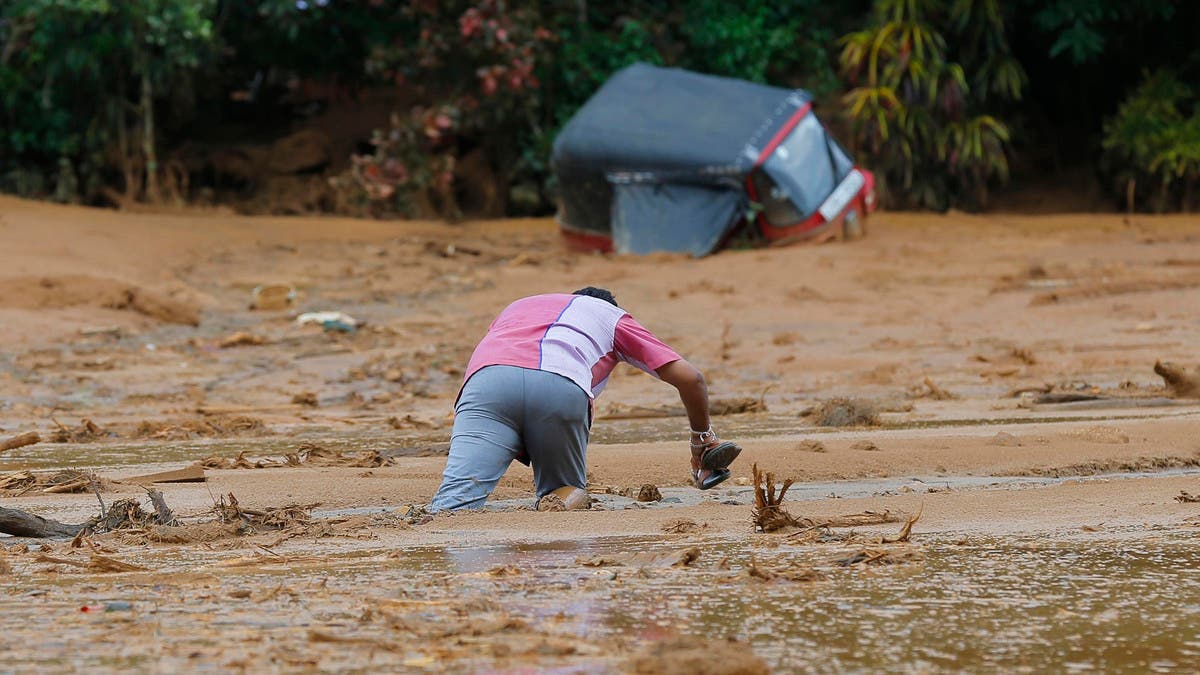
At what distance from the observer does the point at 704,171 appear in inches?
538

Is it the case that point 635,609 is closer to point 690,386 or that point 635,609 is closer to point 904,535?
point 904,535

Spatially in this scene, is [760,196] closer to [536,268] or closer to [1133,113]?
[536,268]

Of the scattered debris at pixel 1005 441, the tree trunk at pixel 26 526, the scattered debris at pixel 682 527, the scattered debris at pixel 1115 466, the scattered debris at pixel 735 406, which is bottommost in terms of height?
the scattered debris at pixel 735 406

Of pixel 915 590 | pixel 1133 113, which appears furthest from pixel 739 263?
pixel 915 590

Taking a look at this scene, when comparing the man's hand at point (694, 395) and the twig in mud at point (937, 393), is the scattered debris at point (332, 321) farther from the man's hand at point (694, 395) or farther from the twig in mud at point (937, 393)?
the man's hand at point (694, 395)

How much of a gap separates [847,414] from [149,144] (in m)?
12.1

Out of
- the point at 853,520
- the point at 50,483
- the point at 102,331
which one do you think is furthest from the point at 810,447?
the point at 102,331

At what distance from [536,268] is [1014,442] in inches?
307

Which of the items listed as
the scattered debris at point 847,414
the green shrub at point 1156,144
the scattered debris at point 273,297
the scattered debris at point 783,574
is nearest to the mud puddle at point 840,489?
the scattered debris at point 783,574

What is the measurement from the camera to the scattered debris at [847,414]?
280 inches

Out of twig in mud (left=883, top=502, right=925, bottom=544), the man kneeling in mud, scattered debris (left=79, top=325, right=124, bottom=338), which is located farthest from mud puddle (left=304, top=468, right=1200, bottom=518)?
scattered debris (left=79, top=325, right=124, bottom=338)

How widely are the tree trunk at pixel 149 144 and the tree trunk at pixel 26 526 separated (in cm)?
1293

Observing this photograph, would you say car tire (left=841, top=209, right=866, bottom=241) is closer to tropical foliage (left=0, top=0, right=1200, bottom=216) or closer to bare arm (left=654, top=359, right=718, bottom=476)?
tropical foliage (left=0, top=0, right=1200, bottom=216)

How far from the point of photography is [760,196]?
45.2ft
